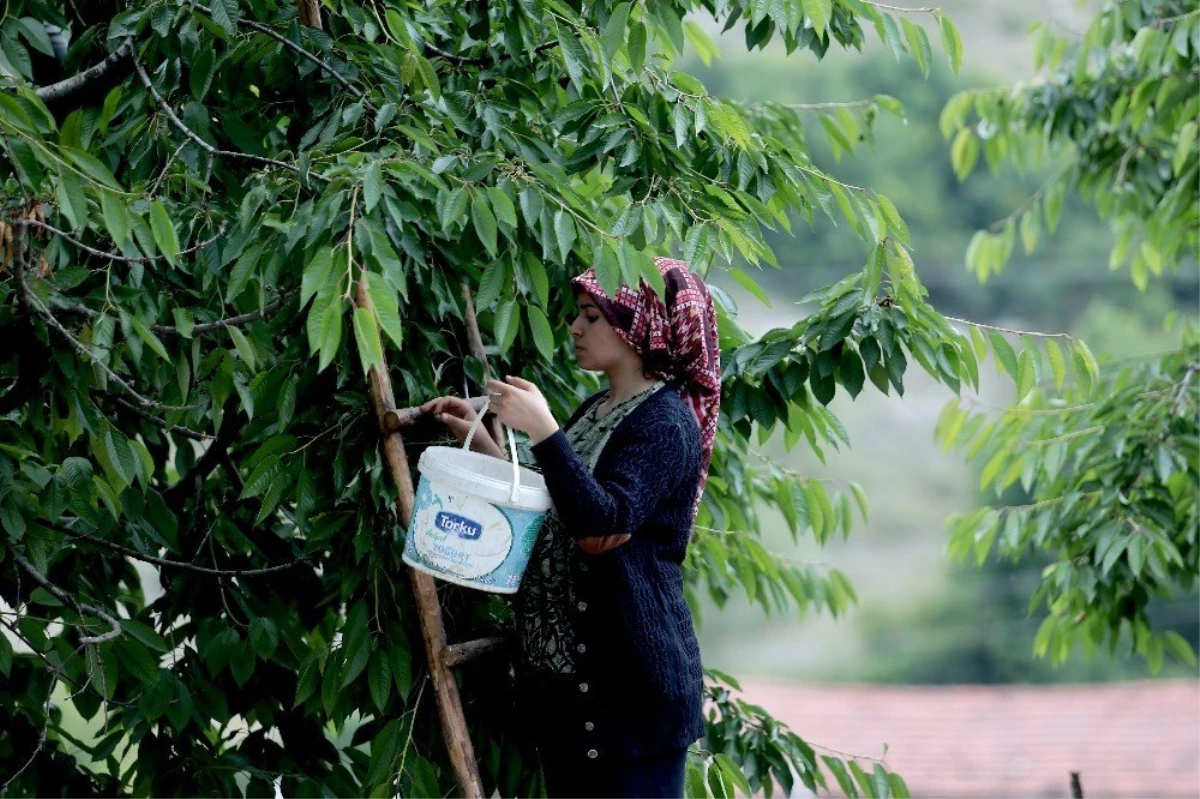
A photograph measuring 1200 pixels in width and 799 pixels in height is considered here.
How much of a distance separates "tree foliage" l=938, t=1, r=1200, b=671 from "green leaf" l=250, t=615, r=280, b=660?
238cm

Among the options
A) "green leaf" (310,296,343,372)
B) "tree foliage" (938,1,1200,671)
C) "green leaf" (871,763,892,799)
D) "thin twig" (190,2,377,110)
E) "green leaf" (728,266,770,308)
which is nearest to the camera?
"green leaf" (310,296,343,372)

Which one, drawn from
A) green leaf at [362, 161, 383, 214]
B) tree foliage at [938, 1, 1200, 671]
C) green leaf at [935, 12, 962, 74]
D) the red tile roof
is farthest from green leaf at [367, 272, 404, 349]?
the red tile roof

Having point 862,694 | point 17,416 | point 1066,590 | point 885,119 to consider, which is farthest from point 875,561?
point 17,416

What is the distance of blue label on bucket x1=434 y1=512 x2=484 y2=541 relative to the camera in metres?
2.58

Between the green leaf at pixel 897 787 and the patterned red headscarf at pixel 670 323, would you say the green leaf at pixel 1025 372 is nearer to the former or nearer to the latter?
the patterned red headscarf at pixel 670 323

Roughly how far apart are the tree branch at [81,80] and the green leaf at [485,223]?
3.94 ft

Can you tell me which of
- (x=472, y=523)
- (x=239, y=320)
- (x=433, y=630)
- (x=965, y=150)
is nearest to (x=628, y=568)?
(x=472, y=523)

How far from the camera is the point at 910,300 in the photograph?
3010mm

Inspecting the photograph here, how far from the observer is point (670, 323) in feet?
9.00

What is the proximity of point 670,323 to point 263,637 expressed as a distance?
1100 mm

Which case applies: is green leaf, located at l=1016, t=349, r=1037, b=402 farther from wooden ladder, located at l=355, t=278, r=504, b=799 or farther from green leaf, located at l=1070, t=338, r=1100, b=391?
wooden ladder, located at l=355, t=278, r=504, b=799

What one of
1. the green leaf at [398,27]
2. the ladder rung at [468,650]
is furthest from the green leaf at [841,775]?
the green leaf at [398,27]

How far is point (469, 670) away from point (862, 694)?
1397cm

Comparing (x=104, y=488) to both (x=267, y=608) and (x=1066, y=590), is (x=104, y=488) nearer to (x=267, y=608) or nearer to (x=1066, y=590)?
(x=267, y=608)
